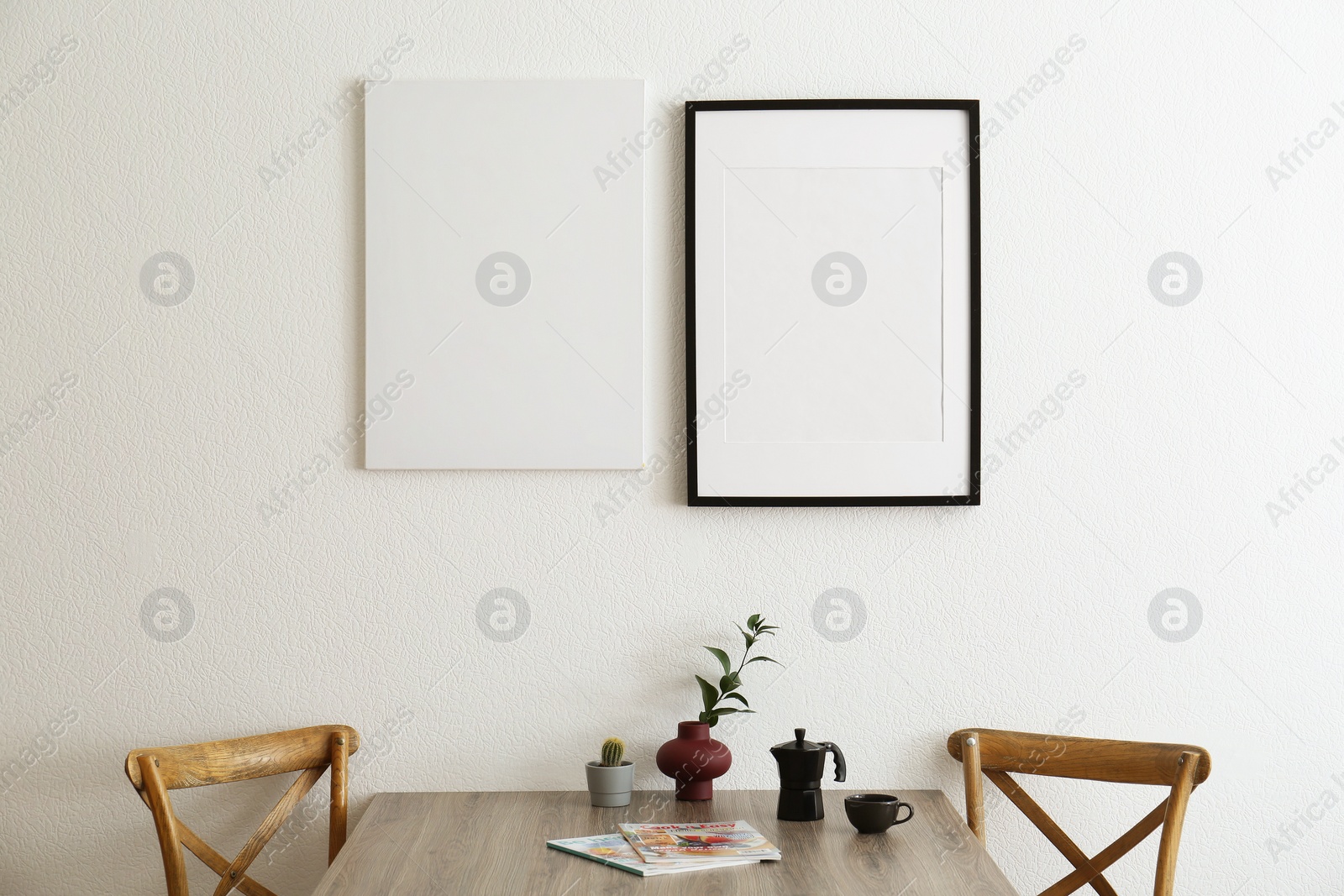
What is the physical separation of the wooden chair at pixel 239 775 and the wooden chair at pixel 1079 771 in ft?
3.82

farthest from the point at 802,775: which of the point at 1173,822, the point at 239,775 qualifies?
the point at 239,775

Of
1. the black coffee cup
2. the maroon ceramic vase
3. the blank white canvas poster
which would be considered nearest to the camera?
the black coffee cup

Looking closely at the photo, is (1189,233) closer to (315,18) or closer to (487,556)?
(487,556)

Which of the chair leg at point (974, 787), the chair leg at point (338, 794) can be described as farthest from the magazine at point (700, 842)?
the chair leg at point (338, 794)

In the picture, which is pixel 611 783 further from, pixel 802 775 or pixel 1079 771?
pixel 1079 771

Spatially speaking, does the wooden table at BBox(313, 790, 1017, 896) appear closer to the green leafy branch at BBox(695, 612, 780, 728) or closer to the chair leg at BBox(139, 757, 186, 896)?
the green leafy branch at BBox(695, 612, 780, 728)

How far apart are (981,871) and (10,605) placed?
1836 millimetres

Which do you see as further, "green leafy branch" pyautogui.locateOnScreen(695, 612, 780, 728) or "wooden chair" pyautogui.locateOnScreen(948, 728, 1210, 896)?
"green leafy branch" pyautogui.locateOnScreen(695, 612, 780, 728)

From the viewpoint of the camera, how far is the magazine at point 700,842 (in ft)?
4.74

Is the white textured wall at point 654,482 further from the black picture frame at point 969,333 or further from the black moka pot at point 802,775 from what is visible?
the black moka pot at point 802,775

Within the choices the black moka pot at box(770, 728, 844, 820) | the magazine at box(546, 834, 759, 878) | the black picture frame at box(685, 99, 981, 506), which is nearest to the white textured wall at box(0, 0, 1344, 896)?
the black picture frame at box(685, 99, 981, 506)

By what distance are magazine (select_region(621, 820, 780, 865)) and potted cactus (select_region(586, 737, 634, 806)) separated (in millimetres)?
114

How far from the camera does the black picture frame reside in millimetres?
1850

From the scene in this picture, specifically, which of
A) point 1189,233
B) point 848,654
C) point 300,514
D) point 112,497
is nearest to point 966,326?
point 1189,233
